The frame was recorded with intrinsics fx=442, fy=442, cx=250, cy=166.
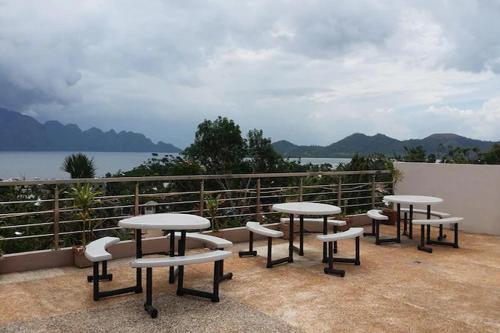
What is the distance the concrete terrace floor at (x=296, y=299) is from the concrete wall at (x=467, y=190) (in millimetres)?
2708

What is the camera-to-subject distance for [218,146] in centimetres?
2125

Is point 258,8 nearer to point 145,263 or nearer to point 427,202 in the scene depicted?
point 427,202

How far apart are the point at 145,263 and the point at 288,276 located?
1.86 m

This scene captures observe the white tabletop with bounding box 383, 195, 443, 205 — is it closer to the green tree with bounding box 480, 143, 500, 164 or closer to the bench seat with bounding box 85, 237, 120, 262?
the bench seat with bounding box 85, 237, 120, 262

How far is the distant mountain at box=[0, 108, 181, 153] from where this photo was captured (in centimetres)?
7362

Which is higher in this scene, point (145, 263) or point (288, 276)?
point (145, 263)

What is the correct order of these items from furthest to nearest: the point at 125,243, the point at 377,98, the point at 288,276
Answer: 1. the point at 377,98
2. the point at 125,243
3. the point at 288,276

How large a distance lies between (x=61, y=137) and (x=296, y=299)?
94.0 m

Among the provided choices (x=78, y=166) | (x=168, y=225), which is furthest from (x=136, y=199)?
(x=78, y=166)

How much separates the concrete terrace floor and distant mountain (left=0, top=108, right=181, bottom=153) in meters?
71.5

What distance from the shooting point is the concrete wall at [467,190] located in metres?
8.14

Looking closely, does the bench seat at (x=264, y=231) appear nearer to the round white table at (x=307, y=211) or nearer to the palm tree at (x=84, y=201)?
the round white table at (x=307, y=211)

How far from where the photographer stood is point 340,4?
7.71 metres

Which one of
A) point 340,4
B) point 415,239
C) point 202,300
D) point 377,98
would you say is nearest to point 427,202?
point 415,239
